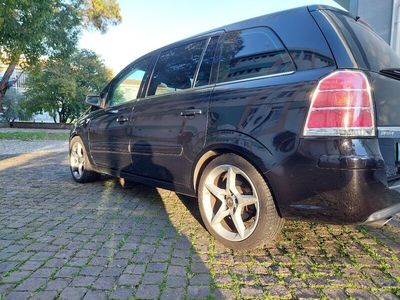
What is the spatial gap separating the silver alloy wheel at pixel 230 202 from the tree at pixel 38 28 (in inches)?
285

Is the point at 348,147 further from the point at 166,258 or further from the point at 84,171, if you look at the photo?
the point at 84,171

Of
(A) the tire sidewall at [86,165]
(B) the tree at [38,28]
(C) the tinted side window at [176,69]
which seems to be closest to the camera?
(C) the tinted side window at [176,69]

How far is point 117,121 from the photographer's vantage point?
4.46 m

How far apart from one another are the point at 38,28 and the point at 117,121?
7.45 meters

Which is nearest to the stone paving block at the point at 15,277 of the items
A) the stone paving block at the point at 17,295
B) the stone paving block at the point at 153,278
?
the stone paving block at the point at 17,295

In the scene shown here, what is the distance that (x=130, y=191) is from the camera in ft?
16.6

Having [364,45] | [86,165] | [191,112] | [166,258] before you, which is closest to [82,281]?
[166,258]

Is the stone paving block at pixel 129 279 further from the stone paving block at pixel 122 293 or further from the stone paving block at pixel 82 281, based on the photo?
the stone paving block at pixel 82 281

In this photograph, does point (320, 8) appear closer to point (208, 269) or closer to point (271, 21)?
point (271, 21)

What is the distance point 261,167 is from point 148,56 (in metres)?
2.34

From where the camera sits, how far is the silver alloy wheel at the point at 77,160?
18.2ft

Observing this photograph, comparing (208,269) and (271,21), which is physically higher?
(271,21)

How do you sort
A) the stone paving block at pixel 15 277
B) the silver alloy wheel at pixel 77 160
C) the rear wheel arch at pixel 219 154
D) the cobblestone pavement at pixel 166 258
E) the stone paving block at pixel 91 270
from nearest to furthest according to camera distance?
the cobblestone pavement at pixel 166 258 < the stone paving block at pixel 15 277 < the stone paving block at pixel 91 270 < the rear wheel arch at pixel 219 154 < the silver alloy wheel at pixel 77 160

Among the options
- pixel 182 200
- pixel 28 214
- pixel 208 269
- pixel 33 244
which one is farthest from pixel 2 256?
pixel 182 200
